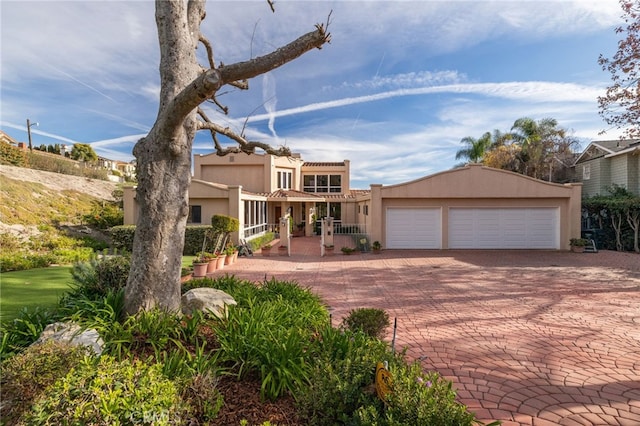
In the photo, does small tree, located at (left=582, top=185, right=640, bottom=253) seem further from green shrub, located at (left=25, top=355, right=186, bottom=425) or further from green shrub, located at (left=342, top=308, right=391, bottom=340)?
green shrub, located at (left=25, top=355, right=186, bottom=425)

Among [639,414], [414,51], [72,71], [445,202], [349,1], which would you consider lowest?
[639,414]

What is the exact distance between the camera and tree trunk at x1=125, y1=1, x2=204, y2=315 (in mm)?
4184

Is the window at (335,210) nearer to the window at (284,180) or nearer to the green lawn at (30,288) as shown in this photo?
the window at (284,180)

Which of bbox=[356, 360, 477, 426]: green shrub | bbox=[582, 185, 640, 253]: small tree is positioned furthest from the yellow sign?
bbox=[582, 185, 640, 253]: small tree

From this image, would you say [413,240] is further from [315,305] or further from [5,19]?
[5,19]

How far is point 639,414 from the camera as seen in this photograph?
3359 millimetres

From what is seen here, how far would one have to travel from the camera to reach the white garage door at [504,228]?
55.1 ft

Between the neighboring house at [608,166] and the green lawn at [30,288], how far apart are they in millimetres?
27820

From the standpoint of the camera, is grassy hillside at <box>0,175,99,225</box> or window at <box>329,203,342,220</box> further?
window at <box>329,203,342,220</box>

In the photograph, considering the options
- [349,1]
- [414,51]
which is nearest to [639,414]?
[349,1]

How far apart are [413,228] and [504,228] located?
4878 mm

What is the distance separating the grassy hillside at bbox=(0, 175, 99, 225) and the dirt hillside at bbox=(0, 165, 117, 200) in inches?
35.4

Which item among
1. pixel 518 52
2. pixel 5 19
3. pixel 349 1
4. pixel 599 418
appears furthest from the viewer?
pixel 518 52

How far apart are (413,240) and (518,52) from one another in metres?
9.79
